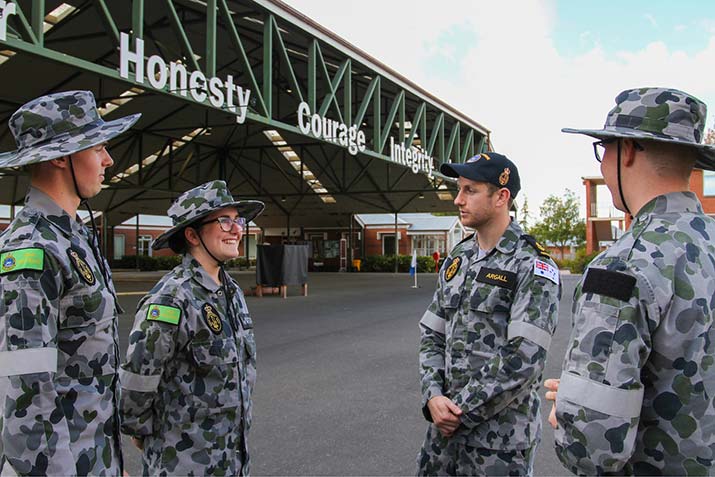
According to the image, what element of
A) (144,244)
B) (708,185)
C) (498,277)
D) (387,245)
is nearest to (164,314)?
(498,277)

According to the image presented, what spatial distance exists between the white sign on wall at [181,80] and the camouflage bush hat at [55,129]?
626 centimetres

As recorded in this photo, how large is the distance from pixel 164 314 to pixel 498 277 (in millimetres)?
1520

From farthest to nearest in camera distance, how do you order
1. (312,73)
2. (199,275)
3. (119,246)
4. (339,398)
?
(119,246) < (312,73) < (339,398) < (199,275)

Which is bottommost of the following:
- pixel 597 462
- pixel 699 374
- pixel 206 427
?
pixel 206 427

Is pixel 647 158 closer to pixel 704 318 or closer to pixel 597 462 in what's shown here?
pixel 704 318

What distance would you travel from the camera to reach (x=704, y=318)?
1.43 metres

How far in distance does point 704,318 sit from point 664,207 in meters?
0.32

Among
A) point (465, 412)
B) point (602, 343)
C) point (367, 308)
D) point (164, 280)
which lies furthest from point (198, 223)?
point (367, 308)

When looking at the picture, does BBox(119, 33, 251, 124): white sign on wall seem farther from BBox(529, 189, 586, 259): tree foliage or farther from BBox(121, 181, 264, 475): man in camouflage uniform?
BBox(529, 189, 586, 259): tree foliage

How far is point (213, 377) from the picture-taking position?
249 cm

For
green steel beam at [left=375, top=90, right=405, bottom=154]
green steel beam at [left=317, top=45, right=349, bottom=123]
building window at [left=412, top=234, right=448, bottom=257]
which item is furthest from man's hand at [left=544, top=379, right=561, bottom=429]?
building window at [left=412, top=234, right=448, bottom=257]

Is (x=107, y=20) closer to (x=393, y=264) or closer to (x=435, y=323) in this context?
(x=435, y=323)

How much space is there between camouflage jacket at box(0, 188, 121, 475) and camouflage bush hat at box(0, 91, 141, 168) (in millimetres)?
169

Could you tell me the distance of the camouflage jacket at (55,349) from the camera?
1674 mm
